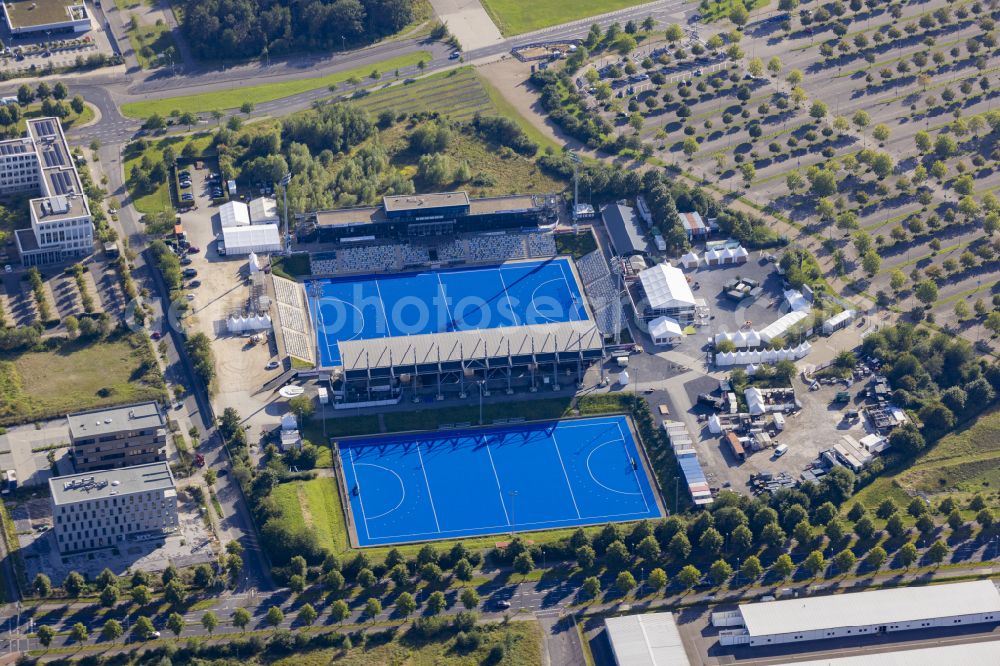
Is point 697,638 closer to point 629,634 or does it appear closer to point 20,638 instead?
point 629,634

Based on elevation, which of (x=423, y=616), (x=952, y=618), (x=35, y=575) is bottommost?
(x=952, y=618)

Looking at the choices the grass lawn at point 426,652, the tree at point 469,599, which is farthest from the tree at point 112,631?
the tree at point 469,599

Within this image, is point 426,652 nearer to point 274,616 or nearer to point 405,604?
point 405,604

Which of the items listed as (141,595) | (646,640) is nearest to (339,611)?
(141,595)

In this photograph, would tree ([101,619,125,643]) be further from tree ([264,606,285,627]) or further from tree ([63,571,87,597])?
tree ([264,606,285,627])

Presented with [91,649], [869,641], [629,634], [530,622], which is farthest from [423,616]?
[869,641]

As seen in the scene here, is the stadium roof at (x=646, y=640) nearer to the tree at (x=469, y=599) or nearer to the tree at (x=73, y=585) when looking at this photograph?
the tree at (x=469, y=599)
